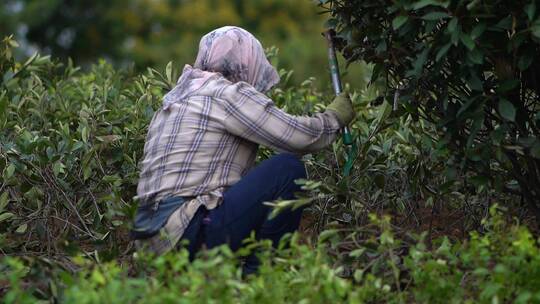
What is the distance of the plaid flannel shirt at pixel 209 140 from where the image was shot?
4762mm

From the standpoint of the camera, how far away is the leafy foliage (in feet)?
14.2

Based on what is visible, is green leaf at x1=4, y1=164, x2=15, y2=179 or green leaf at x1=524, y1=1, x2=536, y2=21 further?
green leaf at x1=4, y1=164, x2=15, y2=179

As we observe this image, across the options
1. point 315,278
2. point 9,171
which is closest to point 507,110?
point 315,278

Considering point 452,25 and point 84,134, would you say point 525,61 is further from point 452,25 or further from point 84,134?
point 84,134

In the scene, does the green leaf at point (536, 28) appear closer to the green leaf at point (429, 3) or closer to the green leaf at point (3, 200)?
the green leaf at point (429, 3)

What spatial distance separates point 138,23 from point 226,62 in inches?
912

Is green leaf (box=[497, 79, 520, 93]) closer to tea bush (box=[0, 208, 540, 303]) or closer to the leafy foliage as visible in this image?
the leafy foliage

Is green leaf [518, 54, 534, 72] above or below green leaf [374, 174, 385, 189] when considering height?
above

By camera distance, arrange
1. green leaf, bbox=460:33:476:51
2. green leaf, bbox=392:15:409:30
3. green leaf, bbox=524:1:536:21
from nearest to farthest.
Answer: green leaf, bbox=524:1:536:21, green leaf, bbox=460:33:476:51, green leaf, bbox=392:15:409:30

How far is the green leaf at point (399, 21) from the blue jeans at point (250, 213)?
79 centimetres

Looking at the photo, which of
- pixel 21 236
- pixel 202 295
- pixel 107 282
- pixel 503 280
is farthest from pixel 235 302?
pixel 21 236

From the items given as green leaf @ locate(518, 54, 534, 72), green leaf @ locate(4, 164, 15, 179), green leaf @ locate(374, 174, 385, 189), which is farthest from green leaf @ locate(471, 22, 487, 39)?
green leaf @ locate(4, 164, 15, 179)

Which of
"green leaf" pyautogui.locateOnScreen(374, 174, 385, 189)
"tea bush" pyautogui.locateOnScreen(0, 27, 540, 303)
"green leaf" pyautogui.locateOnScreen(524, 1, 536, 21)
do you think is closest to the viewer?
"tea bush" pyautogui.locateOnScreen(0, 27, 540, 303)

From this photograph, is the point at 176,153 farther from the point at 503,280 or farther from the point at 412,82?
the point at 503,280
